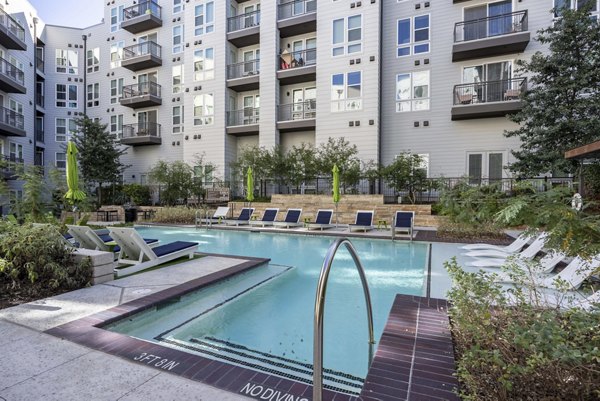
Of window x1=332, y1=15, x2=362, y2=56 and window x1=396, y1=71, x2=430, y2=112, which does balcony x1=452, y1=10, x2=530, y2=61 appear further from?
window x1=332, y1=15, x2=362, y2=56

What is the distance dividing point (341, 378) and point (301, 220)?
1350cm

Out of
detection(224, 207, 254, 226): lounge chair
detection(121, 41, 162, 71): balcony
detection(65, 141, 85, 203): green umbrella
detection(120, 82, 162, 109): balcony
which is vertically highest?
detection(121, 41, 162, 71): balcony

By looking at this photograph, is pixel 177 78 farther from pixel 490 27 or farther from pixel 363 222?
pixel 490 27

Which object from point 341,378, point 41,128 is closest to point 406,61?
point 341,378

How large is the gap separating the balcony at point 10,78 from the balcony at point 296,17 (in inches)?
705

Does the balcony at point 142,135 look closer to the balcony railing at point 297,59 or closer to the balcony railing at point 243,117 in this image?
the balcony railing at point 243,117

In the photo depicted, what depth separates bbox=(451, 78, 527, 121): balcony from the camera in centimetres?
1562

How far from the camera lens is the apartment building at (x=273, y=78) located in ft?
55.7

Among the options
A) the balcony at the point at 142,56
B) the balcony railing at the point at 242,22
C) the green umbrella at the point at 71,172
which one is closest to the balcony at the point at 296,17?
the balcony railing at the point at 242,22

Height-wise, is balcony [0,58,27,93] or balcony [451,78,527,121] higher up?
balcony [0,58,27,93]

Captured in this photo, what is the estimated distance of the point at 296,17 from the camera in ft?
65.6

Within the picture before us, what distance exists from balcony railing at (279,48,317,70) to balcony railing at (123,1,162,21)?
11617 mm

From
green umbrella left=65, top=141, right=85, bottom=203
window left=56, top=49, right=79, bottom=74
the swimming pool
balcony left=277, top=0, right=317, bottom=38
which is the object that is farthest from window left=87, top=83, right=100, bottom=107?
the swimming pool

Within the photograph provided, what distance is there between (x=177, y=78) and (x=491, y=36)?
67.0 ft
